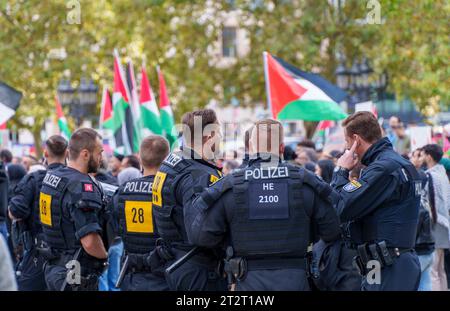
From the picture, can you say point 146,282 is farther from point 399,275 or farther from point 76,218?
point 399,275

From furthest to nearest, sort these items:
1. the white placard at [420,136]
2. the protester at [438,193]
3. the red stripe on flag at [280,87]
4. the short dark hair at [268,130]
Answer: the white placard at [420,136], the red stripe on flag at [280,87], the protester at [438,193], the short dark hair at [268,130]

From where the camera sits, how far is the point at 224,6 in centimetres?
3025

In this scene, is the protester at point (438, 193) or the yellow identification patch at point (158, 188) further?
the protester at point (438, 193)

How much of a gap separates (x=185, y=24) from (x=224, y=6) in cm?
135

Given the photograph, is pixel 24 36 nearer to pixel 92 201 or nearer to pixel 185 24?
pixel 185 24

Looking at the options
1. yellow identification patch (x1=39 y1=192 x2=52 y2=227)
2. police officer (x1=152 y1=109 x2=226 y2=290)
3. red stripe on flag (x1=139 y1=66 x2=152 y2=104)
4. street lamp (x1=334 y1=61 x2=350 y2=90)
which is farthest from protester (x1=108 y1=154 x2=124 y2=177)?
street lamp (x1=334 y1=61 x2=350 y2=90)

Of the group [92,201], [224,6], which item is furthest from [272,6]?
[92,201]

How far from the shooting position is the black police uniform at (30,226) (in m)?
9.70

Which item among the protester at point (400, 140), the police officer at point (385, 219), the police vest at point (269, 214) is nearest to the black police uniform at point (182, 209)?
the police vest at point (269, 214)

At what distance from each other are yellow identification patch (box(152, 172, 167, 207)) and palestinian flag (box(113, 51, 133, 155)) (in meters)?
9.26

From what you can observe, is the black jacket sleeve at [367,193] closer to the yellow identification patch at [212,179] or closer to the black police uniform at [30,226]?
the yellow identification patch at [212,179]

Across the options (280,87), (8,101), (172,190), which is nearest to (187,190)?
(172,190)

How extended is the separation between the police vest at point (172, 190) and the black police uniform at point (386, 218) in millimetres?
1100

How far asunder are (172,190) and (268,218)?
1.19 metres
